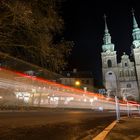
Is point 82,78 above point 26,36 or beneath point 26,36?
above

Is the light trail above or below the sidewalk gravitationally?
above

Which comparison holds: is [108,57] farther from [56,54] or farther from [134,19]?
[56,54]

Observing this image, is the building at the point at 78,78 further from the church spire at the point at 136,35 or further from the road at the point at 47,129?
the road at the point at 47,129

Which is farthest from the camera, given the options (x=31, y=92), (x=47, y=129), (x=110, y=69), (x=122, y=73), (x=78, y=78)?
(x=78, y=78)

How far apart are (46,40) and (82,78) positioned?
10116cm

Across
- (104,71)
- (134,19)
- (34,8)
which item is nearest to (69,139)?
(34,8)

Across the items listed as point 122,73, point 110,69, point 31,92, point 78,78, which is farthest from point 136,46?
point 31,92

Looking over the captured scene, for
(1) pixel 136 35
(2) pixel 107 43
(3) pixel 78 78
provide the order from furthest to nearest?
(2) pixel 107 43 → (1) pixel 136 35 → (3) pixel 78 78

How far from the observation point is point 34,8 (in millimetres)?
8516

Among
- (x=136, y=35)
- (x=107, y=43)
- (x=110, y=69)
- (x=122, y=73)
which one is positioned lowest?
(x=122, y=73)

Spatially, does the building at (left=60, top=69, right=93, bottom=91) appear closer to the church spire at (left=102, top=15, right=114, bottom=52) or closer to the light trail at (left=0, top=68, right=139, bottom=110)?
the church spire at (left=102, top=15, right=114, bottom=52)

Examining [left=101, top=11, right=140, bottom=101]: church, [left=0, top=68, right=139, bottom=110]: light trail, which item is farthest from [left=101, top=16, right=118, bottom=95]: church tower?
[left=0, top=68, right=139, bottom=110]: light trail

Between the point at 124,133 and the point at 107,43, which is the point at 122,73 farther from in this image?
the point at 124,133

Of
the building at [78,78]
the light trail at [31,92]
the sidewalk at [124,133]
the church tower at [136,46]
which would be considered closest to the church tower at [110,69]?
the building at [78,78]
